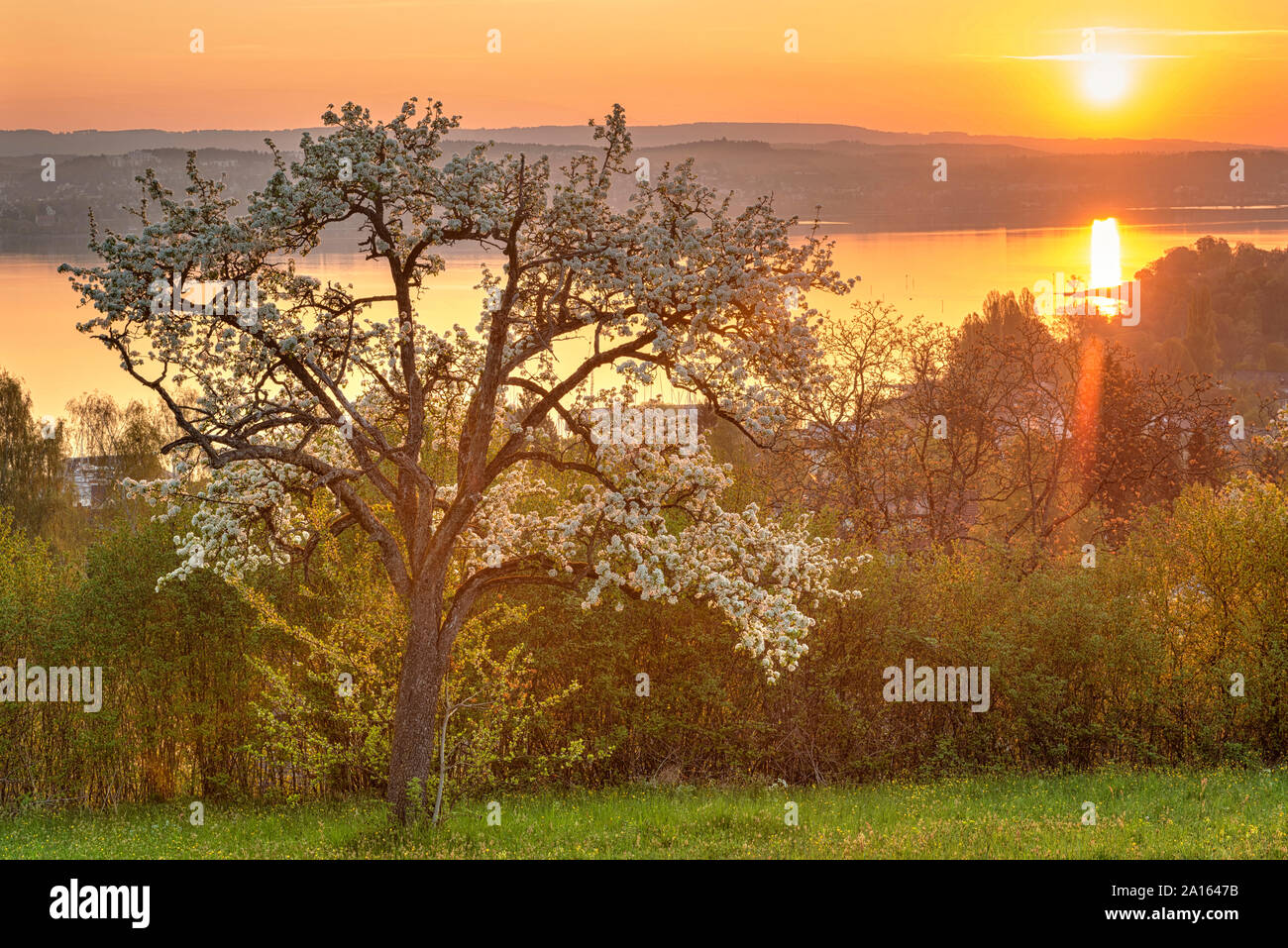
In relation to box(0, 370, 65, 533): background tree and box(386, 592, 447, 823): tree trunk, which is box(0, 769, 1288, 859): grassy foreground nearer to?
box(386, 592, 447, 823): tree trunk

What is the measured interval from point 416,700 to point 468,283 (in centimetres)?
6723

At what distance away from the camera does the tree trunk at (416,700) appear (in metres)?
17.0

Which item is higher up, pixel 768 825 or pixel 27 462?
pixel 27 462

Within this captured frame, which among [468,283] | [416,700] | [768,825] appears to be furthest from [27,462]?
[768,825]

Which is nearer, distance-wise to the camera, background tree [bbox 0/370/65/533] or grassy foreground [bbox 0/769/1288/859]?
grassy foreground [bbox 0/769/1288/859]

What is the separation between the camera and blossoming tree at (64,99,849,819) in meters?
14.8

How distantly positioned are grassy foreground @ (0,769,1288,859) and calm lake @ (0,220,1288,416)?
27.5 meters

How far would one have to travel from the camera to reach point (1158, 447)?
44.3 meters

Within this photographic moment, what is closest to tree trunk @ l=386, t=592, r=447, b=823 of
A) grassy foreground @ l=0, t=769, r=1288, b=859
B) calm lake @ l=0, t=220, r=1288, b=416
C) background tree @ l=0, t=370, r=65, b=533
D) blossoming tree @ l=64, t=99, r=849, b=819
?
blossoming tree @ l=64, t=99, r=849, b=819

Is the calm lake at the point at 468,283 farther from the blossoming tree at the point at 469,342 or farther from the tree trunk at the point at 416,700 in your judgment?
the tree trunk at the point at 416,700

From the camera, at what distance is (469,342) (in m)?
18.0

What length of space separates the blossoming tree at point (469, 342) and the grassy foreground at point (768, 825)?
7.30 feet

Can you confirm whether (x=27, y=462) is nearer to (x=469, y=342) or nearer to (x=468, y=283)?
(x=468, y=283)
